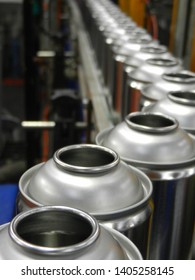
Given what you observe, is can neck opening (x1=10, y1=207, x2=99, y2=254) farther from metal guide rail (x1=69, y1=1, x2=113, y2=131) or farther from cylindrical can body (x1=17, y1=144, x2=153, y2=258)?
metal guide rail (x1=69, y1=1, x2=113, y2=131)

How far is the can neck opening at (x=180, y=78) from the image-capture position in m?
1.10

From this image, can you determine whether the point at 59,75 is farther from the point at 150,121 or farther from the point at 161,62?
the point at 150,121

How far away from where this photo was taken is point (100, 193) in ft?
1.99

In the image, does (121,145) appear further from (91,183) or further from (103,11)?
(103,11)

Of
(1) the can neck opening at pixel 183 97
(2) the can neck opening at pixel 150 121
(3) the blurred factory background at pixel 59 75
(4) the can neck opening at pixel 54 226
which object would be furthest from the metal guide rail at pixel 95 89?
(4) the can neck opening at pixel 54 226

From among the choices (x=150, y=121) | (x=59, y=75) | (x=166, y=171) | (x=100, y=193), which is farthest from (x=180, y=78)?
(x=59, y=75)

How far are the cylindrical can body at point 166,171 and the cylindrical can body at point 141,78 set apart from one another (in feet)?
1.16

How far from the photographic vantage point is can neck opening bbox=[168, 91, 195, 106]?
934 millimetres

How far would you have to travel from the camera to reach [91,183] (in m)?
0.61

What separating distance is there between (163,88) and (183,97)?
88mm
